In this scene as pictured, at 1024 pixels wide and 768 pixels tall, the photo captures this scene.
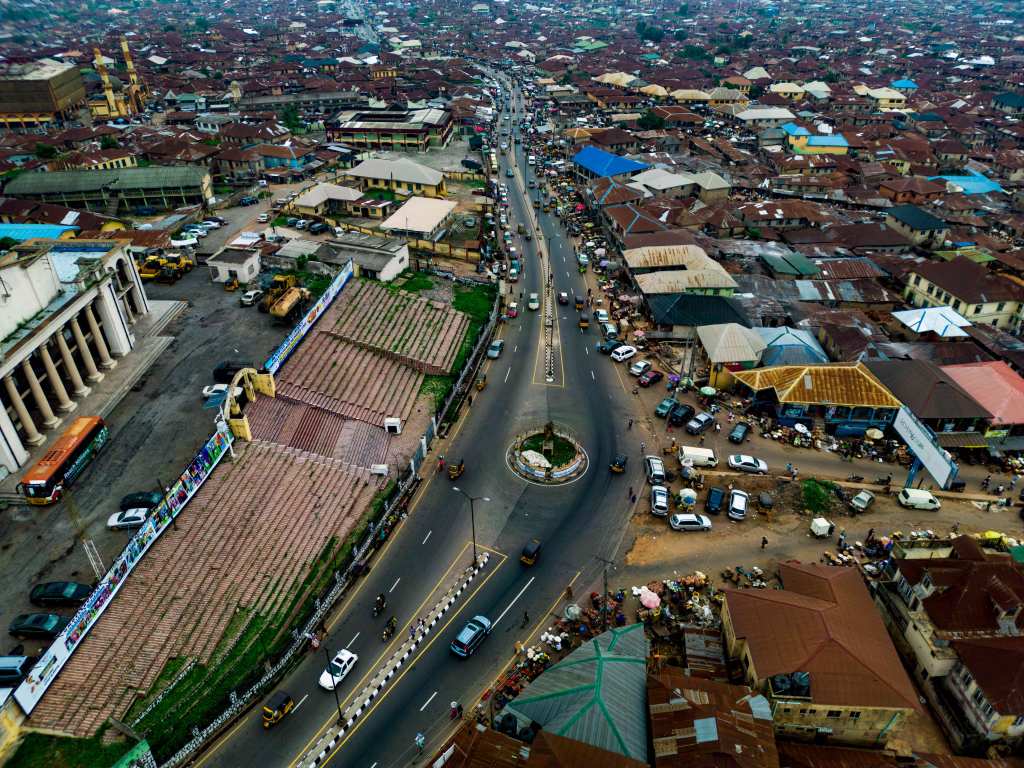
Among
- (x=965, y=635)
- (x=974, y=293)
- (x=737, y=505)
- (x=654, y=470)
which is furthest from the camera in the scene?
(x=974, y=293)

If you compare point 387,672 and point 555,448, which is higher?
point 387,672

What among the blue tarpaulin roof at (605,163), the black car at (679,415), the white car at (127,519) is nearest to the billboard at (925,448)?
the black car at (679,415)

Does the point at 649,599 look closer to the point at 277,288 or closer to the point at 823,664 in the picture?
the point at 823,664

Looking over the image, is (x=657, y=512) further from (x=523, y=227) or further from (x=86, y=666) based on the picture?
(x=523, y=227)

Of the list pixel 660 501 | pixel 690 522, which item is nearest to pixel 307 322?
pixel 660 501

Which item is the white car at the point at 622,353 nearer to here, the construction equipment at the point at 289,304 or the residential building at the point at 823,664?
the construction equipment at the point at 289,304

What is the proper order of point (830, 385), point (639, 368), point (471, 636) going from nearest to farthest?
point (471, 636) → point (830, 385) → point (639, 368)

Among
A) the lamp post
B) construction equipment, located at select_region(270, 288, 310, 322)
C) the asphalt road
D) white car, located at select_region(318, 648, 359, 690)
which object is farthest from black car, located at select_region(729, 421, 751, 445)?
construction equipment, located at select_region(270, 288, 310, 322)
